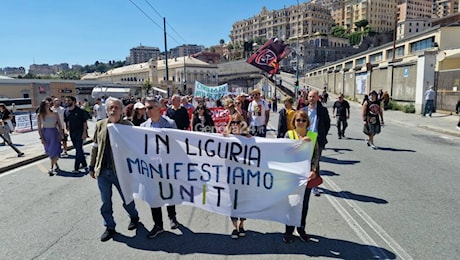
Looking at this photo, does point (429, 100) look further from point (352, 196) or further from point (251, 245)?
point (251, 245)

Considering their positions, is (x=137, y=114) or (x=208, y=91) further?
(x=208, y=91)

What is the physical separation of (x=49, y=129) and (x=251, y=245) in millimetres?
5956

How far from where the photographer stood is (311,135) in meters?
4.23

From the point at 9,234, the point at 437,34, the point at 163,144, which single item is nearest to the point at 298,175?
the point at 163,144

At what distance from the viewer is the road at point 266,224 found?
385 cm

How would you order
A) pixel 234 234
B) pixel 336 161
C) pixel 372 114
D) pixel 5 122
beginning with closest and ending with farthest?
pixel 234 234
pixel 336 161
pixel 372 114
pixel 5 122

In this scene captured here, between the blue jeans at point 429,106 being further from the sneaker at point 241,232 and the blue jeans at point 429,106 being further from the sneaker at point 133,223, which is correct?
the sneaker at point 133,223

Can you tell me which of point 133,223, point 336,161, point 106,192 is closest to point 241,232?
point 133,223

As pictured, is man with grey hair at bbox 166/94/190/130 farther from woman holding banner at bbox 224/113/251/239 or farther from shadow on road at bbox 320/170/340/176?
shadow on road at bbox 320/170/340/176

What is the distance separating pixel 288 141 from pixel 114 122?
2344mm

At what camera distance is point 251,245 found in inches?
157

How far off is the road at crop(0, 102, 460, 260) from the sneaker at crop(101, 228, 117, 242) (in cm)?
8

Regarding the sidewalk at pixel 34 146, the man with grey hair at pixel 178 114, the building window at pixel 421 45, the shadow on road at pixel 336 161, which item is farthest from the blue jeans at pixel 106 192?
the building window at pixel 421 45

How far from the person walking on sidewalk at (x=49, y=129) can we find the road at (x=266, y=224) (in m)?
0.71
